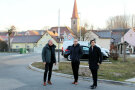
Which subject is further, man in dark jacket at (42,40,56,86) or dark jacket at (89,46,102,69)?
man in dark jacket at (42,40,56,86)

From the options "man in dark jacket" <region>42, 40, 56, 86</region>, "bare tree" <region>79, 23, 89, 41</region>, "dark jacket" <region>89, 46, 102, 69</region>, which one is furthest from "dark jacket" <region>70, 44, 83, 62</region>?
"bare tree" <region>79, 23, 89, 41</region>

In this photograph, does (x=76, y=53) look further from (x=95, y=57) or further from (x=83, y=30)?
(x=83, y=30)

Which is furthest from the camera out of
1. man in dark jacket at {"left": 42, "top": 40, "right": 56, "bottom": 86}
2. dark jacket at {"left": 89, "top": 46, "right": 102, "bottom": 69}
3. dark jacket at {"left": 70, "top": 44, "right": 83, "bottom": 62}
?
dark jacket at {"left": 70, "top": 44, "right": 83, "bottom": 62}

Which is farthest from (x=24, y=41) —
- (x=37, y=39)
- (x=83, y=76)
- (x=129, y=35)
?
(x=83, y=76)

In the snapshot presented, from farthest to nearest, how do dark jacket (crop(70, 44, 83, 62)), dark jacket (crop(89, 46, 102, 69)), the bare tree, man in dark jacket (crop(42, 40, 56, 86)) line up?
the bare tree < dark jacket (crop(70, 44, 83, 62)) < man in dark jacket (crop(42, 40, 56, 86)) < dark jacket (crop(89, 46, 102, 69))

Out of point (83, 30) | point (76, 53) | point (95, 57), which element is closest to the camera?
point (95, 57)

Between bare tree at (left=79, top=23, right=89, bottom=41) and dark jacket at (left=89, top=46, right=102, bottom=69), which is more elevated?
bare tree at (left=79, top=23, right=89, bottom=41)

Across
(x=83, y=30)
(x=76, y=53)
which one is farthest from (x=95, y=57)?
(x=83, y=30)

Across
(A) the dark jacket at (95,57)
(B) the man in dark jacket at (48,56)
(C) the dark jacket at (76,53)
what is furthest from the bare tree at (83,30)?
(A) the dark jacket at (95,57)

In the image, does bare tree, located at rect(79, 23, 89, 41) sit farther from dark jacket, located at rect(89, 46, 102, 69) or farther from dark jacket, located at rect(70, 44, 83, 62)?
dark jacket, located at rect(89, 46, 102, 69)

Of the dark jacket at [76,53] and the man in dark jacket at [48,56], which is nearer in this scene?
the man in dark jacket at [48,56]

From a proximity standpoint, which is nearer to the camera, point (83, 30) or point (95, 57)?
point (95, 57)

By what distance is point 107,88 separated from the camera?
19.8ft

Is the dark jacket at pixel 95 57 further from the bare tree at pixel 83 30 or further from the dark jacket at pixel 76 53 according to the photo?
the bare tree at pixel 83 30
